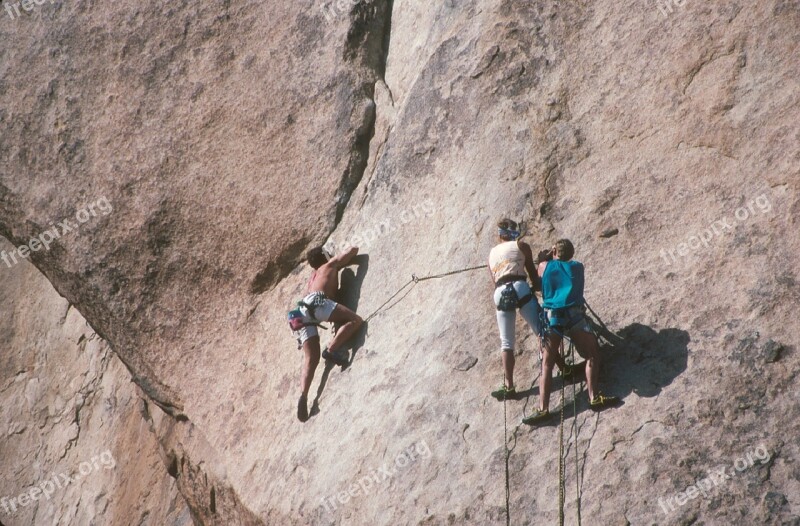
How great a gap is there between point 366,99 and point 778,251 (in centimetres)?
532

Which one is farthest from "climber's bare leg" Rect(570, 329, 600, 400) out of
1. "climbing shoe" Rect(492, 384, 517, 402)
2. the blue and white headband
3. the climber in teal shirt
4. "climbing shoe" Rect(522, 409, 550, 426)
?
the blue and white headband

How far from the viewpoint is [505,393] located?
8.05 meters

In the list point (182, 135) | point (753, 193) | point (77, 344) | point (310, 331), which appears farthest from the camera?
point (77, 344)

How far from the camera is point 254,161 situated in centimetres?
1142

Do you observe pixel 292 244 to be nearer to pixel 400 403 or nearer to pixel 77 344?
pixel 400 403

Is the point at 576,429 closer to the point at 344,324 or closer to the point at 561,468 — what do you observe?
the point at 561,468

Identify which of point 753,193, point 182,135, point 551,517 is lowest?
point 551,517

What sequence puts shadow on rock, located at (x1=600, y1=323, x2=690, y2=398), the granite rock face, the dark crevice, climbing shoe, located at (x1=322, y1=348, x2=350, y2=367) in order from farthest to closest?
the dark crevice < climbing shoe, located at (x1=322, y1=348, x2=350, y2=367) < shadow on rock, located at (x1=600, y1=323, x2=690, y2=398) < the granite rock face

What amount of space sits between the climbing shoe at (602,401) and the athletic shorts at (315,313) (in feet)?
10.4

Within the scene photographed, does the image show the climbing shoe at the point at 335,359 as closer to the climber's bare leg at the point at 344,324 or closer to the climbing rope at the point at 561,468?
the climber's bare leg at the point at 344,324

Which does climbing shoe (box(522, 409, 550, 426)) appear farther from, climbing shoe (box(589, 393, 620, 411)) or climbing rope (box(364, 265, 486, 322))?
climbing rope (box(364, 265, 486, 322))

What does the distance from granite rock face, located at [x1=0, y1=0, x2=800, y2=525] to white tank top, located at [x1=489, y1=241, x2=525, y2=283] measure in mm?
621

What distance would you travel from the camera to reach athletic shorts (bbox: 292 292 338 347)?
966 cm

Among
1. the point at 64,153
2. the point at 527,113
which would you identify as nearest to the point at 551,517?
the point at 527,113
